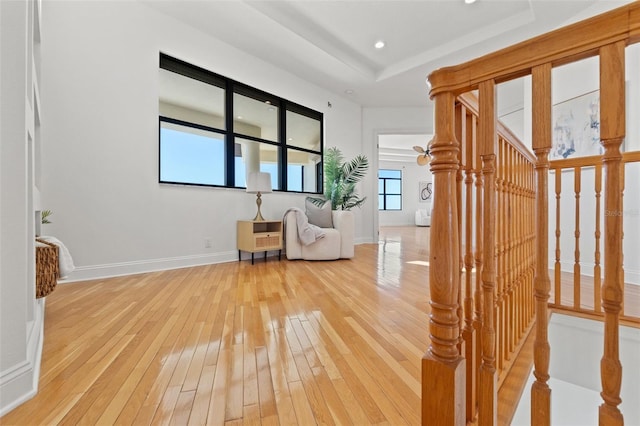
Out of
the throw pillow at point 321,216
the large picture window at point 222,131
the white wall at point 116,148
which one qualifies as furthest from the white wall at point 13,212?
the throw pillow at point 321,216

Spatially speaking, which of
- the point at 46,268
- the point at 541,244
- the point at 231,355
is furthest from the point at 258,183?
the point at 541,244

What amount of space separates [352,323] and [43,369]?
55.3 inches

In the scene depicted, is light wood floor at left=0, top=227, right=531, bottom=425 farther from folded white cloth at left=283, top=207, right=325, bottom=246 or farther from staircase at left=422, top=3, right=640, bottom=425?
folded white cloth at left=283, top=207, right=325, bottom=246

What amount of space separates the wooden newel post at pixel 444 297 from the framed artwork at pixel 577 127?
9.66 feet

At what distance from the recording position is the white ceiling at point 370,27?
9.78ft

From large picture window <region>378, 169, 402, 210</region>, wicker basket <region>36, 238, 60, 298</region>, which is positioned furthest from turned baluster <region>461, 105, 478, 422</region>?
large picture window <region>378, 169, 402, 210</region>

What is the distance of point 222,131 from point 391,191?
870 centimetres

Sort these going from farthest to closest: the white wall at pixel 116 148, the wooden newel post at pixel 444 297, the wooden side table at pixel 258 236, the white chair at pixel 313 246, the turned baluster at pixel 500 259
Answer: the white chair at pixel 313 246
the wooden side table at pixel 258 236
the white wall at pixel 116 148
the turned baluster at pixel 500 259
the wooden newel post at pixel 444 297

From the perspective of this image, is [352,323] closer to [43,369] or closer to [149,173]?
[43,369]

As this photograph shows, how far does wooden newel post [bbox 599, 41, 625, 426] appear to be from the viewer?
0.49 m

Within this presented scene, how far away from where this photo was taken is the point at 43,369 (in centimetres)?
112

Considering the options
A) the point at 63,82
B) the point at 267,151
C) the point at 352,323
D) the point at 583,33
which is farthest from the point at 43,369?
the point at 267,151

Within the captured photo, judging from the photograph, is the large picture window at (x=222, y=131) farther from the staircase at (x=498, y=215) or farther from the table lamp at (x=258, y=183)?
the staircase at (x=498, y=215)

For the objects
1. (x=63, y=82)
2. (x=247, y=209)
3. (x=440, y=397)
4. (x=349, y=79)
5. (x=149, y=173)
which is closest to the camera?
(x=440, y=397)
